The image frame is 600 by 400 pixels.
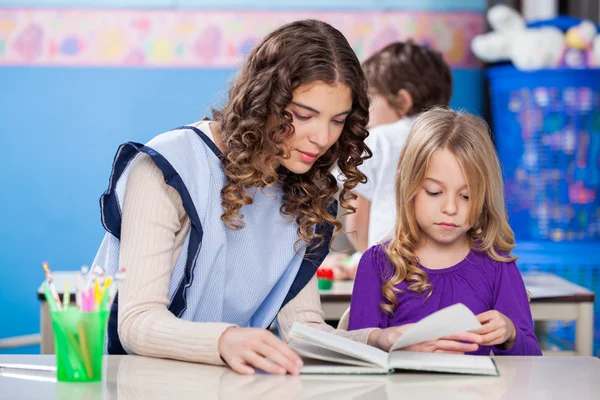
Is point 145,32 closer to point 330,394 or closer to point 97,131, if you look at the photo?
point 97,131

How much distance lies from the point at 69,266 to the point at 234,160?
2475 mm

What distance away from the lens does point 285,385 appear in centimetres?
127

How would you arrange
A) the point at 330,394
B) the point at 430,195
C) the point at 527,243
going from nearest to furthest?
the point at 330,394 < the point at 430,195 < the point at 527,243

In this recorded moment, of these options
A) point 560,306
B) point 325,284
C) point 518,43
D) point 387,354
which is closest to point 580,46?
point 518,43

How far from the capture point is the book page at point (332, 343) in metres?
1.31

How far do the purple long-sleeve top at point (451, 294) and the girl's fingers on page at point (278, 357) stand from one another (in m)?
0.49

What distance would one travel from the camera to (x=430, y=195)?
71.6 inches

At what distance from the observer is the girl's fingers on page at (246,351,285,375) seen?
4.32ft

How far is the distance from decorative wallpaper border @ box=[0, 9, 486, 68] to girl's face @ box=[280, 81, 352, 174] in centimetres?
231

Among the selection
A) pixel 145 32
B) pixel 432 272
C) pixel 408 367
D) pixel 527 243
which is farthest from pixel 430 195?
pixel 145 32

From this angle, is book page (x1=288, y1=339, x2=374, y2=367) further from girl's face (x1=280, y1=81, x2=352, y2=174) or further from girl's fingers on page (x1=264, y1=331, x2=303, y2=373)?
girl's face (x1=280, y1=81, x2=352, y2=174)

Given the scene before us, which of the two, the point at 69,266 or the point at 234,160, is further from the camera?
the point at 69,266

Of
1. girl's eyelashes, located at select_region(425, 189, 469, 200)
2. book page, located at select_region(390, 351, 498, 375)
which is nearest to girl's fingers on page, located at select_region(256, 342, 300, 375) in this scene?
book page, located at select_region(390, 351, 498, 375)

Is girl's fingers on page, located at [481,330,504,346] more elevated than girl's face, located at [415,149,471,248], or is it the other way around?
girl's face, located at [415,149,471,248]
